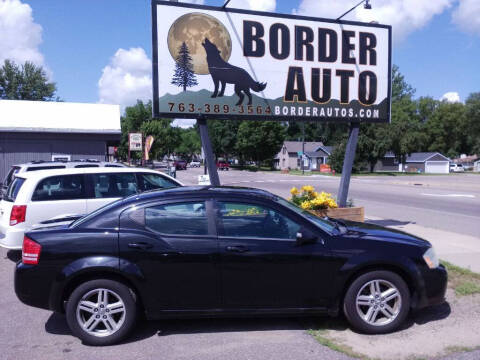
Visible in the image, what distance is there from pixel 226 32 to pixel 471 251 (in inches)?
253

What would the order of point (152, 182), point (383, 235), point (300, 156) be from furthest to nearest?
1. point (300, 156)
2. point (152, 182)
3. point (383, 235)

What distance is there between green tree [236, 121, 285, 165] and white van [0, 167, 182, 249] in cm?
6722

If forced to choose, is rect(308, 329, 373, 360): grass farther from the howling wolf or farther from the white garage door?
the white garage door

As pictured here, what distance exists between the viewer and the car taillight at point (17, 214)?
7141mm

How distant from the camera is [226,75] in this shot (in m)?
9.20

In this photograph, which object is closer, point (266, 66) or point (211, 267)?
point (211, 267)

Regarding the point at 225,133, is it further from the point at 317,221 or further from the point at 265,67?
the point at 317,221

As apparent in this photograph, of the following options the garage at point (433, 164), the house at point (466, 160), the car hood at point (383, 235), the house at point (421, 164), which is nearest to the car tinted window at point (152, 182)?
the car hood at point (383, 235)

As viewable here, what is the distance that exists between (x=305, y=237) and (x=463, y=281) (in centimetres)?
320

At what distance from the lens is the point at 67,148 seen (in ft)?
66.1

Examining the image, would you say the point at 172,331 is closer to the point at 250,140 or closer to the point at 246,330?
the point at 246,330

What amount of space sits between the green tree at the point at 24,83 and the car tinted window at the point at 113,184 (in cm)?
5216

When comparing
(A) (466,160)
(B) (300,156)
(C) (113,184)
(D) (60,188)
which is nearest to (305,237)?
(C) (113,184)

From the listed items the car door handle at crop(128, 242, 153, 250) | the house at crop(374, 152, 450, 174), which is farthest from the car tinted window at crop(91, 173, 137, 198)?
the house at crop(374, 152, 450, 174)
